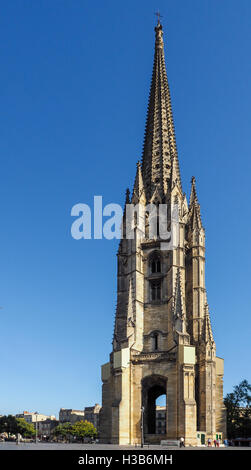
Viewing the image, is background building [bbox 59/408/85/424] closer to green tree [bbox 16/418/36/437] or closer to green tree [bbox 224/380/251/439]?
green tree [bbox 16/418/36/437]

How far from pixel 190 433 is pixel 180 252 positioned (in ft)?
68.4

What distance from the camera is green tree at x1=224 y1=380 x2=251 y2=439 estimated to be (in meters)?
81.5

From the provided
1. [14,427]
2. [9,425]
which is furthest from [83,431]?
[9,425]

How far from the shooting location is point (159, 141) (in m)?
83.9

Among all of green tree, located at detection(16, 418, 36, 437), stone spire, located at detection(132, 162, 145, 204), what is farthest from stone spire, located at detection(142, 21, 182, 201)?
green tree, located at detection(16, 418, 36, 437)

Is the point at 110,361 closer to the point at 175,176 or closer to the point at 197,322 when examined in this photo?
the point at 197,322

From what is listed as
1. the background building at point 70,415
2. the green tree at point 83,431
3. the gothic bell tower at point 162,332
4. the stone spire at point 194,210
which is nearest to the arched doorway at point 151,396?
the gothic bell tower at point 162,332

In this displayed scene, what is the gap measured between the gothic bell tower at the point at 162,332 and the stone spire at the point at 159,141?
18cm

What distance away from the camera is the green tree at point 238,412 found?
81.5m

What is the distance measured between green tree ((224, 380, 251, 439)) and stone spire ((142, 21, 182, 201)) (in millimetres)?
30218

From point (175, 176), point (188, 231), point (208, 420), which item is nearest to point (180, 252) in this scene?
point (188, 231)

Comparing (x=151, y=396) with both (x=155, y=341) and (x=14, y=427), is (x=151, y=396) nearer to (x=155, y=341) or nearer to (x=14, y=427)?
(x=155, y=341)

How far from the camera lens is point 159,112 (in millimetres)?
85562

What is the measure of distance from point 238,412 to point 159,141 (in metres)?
38.9
